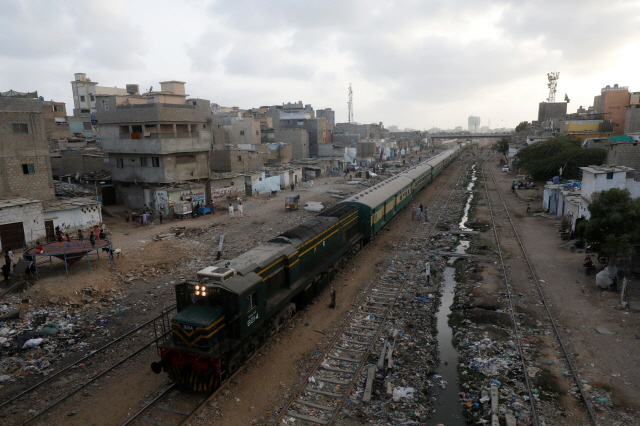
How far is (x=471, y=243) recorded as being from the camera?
2386cm

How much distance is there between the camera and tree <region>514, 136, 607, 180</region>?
34.4m

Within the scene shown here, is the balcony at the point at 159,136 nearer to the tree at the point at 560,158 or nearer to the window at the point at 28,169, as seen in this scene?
the window at the point at 28,169

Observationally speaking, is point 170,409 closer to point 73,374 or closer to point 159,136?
point 73,374

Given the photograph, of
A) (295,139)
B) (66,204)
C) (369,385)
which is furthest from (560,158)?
(295,139)

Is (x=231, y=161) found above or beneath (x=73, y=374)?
above

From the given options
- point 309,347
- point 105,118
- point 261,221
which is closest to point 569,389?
point 309,347

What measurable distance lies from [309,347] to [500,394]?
5.41 metres

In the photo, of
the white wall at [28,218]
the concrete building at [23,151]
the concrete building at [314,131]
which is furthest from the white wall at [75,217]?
the concrete building at [314,131]

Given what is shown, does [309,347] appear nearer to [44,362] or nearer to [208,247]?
[44,362]

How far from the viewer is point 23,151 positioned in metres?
25.1

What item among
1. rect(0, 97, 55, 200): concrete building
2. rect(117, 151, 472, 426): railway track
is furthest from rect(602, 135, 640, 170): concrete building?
rect(0, 97, 55, 200): concrete building

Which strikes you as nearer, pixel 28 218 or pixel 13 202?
pixel 13 202

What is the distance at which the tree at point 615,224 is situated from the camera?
14891 mm

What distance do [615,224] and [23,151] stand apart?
105ft
